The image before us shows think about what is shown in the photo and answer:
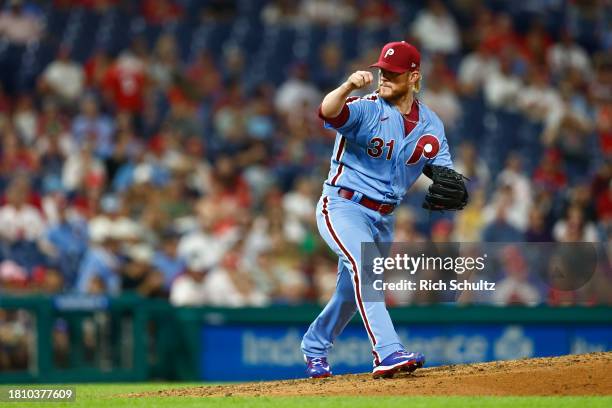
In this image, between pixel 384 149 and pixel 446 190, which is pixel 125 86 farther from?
pixel 446 190

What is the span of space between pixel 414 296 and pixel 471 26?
6.75m

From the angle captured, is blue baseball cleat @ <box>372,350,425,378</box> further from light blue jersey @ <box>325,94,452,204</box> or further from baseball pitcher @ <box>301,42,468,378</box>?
light blue jersey @ <box>325,94,452,204</box>

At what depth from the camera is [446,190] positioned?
695 cm

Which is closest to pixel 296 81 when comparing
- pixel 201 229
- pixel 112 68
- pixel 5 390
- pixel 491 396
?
pixel 112 68

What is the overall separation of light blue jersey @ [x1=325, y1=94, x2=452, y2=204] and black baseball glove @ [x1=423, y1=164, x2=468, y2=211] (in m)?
0.10

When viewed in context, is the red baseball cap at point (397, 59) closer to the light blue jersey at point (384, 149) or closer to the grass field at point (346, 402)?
the light blue jersey at point (384, 149)

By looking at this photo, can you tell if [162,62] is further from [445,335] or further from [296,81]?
[445,335]

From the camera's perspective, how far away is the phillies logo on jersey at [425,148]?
7.02 meters

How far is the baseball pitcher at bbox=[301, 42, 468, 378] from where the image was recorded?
22.1ft

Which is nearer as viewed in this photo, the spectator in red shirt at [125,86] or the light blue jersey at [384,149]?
the light blue jersey at [384,149]

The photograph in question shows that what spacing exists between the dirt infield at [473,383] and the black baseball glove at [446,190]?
1.00m

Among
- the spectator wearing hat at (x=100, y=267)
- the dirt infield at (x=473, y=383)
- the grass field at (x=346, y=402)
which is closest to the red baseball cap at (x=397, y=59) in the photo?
the dirt infield at (x=473, y=383)

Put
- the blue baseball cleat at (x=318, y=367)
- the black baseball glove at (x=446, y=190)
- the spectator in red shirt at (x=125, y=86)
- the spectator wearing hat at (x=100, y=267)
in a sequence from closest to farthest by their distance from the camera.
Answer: the black baseball glove at (x=446, y=190), the blue baseball cleat at (x=318, y=367), the spectator wearing hat at (x=100, y=267), the spectator in red shirt at (x=125, y=86)

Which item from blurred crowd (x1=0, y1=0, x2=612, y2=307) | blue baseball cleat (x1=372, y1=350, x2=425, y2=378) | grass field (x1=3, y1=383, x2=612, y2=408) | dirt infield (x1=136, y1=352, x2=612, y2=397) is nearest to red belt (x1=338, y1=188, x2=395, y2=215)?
blue baseball cleat (x1=372, y1=350, x2=425, y2=378)
